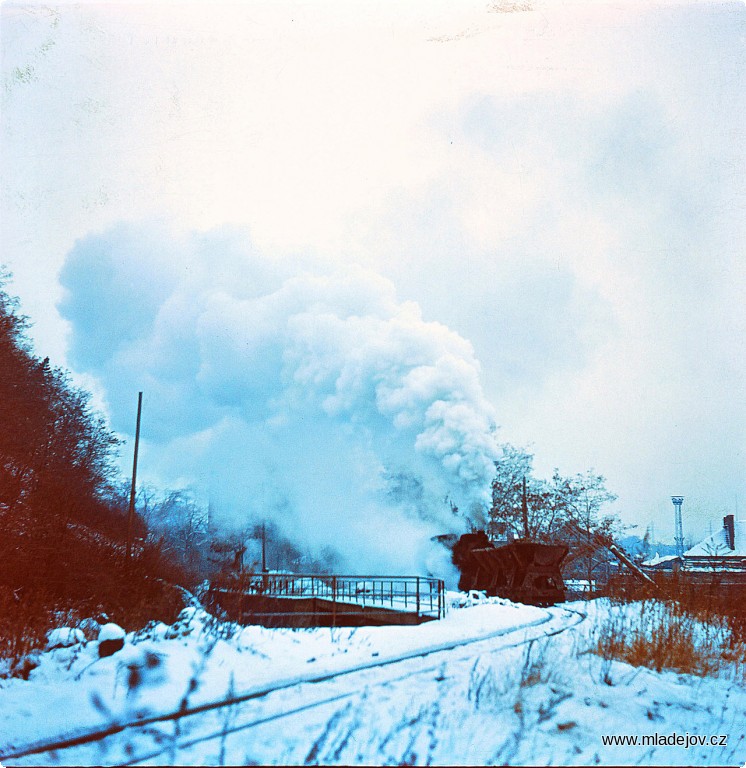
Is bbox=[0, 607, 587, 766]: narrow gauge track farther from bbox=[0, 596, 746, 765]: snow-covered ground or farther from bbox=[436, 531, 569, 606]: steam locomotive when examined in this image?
bbox=[436, 531, 569, 606]: steam locomotive

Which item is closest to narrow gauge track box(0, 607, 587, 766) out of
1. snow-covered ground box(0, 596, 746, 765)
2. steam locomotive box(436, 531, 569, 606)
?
snow-covered ground box(0, 596, 746, 765)

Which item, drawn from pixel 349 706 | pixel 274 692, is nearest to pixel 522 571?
pixel 274 692

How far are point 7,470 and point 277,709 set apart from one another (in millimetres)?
9878

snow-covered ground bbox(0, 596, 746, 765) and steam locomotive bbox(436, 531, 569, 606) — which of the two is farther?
steam locomotive bbox(436, 531, 569, 606)

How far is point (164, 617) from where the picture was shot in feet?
31.0

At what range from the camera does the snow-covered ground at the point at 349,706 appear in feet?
12.2

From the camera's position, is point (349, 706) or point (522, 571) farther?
point (522, 571)

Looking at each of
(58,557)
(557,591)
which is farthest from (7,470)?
(557,591)

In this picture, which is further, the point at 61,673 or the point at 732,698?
the point at 732,698

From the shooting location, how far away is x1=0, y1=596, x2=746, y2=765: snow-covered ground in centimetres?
372

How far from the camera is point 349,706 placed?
440cm

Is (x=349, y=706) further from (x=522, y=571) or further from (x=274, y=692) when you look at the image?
(x=522, y=571)

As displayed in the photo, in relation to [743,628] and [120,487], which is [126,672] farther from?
[120,487]

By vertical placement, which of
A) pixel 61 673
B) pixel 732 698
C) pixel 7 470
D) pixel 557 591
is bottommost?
pixel 557 591
